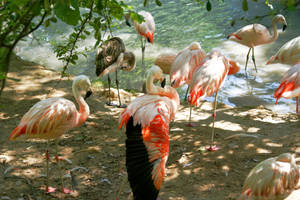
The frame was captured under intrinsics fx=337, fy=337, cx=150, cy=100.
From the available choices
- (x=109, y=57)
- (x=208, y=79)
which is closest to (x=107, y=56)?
(x=109, y=57)

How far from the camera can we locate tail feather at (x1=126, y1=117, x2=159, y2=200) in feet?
9.36

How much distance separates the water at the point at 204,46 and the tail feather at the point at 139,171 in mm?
3230

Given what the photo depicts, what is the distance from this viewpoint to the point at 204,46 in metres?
9.47

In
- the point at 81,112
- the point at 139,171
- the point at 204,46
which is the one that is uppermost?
the point at 204,46

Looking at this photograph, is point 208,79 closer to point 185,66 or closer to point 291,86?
point 185,66

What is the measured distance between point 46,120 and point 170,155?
1692 millimetres

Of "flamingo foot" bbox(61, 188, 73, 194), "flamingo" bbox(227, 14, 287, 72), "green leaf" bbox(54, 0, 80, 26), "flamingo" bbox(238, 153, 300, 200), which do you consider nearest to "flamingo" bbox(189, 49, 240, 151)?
"flamingo" bbox(238, 153, 300, 200)

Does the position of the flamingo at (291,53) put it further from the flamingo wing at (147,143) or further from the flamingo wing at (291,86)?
the flamingo wing at (147,143)

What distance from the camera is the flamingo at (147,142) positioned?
2.89m

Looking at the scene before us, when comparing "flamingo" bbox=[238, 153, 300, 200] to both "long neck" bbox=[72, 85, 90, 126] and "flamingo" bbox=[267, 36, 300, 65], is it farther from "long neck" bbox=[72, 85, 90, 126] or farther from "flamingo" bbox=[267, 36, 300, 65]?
"flamingo" bbox=[267, 36, 300, 65]

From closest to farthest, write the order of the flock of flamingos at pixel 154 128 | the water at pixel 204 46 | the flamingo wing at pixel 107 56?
the flock of flamingos at pixel 154 128 < the flamingo wing at pixel 107 56 < the water at pixel 204 46

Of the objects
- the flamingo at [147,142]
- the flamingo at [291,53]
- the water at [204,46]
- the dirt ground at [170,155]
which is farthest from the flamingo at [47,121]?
the flamingo at [291,53]

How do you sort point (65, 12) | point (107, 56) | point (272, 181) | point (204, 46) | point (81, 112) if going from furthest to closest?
point (204, 46) < point (107, 56) < point (81, 112) < point (272, 181) < point (65, 12)

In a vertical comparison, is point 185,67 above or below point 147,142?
above
